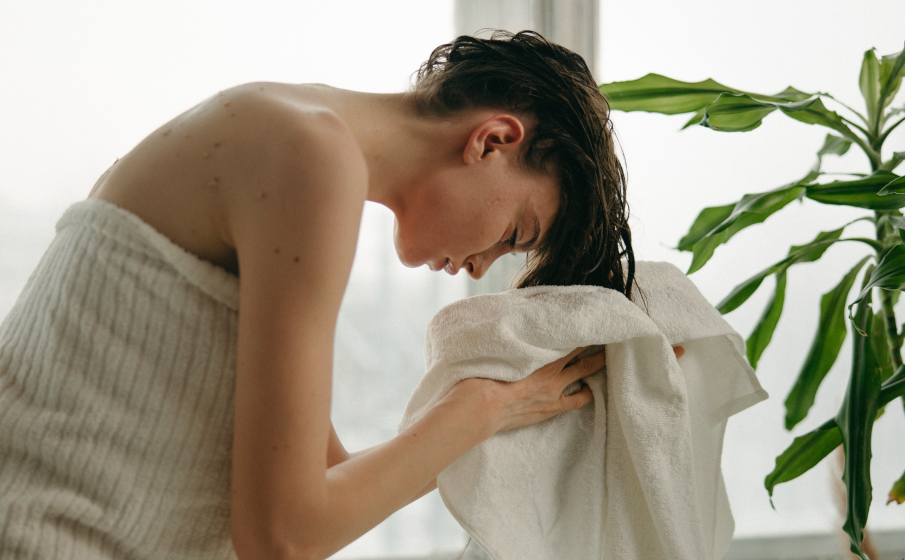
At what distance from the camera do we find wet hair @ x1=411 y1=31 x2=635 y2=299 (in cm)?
66

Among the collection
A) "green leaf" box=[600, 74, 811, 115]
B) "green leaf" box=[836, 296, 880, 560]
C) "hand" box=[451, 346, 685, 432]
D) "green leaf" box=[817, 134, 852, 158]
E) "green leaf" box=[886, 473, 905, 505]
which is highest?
"green leaf" box=[600, 74, 811, 115]

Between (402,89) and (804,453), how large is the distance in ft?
3.05

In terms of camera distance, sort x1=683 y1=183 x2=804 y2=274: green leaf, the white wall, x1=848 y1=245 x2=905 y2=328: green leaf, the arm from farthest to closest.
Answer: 1. the white wall
2. x1=683 y1=183 x2=804 y2=274: green leaf
3. x1=848 y1=245 x2=905 y2=328: green leaf
4. the arm

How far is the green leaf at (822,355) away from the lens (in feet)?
2.99

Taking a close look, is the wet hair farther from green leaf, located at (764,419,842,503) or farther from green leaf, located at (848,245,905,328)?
green leaf, located at (764,419,842,503)

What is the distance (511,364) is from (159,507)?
360mm

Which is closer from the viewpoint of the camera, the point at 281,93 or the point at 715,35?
the point at 281,93

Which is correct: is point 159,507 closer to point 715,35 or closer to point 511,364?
point 511,364

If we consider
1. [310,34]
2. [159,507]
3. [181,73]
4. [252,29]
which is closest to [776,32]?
[310,34]

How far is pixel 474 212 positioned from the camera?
25.6 inches

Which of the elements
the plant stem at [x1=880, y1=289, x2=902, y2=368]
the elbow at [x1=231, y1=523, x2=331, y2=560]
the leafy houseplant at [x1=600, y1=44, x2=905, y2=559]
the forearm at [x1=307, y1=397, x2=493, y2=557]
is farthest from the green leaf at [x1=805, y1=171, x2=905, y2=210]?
the elbow at [x1=231, y1=523, x2=331, y2=560]

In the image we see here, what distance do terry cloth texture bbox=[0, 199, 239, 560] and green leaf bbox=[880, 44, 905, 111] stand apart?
3.31ft

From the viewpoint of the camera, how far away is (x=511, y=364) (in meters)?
0.64

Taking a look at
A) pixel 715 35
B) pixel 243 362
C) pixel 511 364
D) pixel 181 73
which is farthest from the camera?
pixel 715 35
